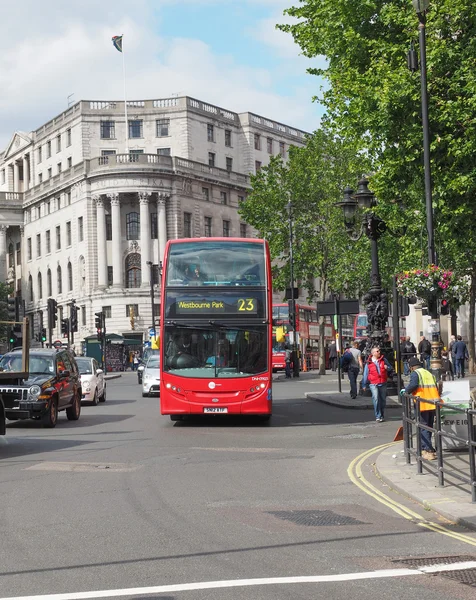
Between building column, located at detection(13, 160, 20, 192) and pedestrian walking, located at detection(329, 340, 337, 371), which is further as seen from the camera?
building column, located at detection(13, 160, 20, 192)

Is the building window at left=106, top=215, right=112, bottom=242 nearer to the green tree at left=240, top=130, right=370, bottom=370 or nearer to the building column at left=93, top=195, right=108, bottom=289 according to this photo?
the building column at left=93, top=195, right=108, bottom=289

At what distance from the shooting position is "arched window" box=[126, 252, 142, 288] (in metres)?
86.0

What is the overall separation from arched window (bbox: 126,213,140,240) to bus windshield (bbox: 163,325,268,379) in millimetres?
66225

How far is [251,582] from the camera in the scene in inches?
261

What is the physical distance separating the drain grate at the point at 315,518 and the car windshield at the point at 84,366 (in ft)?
71.1

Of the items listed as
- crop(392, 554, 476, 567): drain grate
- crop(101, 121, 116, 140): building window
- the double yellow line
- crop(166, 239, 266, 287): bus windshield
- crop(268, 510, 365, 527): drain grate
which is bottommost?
the double yellow line

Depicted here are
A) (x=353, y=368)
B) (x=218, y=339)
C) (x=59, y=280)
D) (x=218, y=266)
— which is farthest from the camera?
(x=59, y=280)

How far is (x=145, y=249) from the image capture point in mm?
85250

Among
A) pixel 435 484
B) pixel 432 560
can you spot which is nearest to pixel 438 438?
pixel 435 484

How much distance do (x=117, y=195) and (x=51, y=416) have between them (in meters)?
65.1

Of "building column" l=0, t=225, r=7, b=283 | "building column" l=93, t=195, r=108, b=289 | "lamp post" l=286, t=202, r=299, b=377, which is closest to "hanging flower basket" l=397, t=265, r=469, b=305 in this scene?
"lamp post" l=286, t=202, r=299, b=377

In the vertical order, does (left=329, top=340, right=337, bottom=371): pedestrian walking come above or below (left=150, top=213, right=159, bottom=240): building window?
below

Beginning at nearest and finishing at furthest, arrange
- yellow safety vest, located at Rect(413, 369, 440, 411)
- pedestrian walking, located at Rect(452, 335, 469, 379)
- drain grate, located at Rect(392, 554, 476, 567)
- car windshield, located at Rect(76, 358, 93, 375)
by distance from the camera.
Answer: drain grate, located at Rect(392, 554, 476, 567), yellow safety vest, located at Rect(413, 369, 440, 411), car windshield, located at Rect(76, 358, 93, 375), pedestrian walking, located at Rect(452, 335, 469, 379)

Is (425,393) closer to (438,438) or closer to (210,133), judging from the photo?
(438,438)
